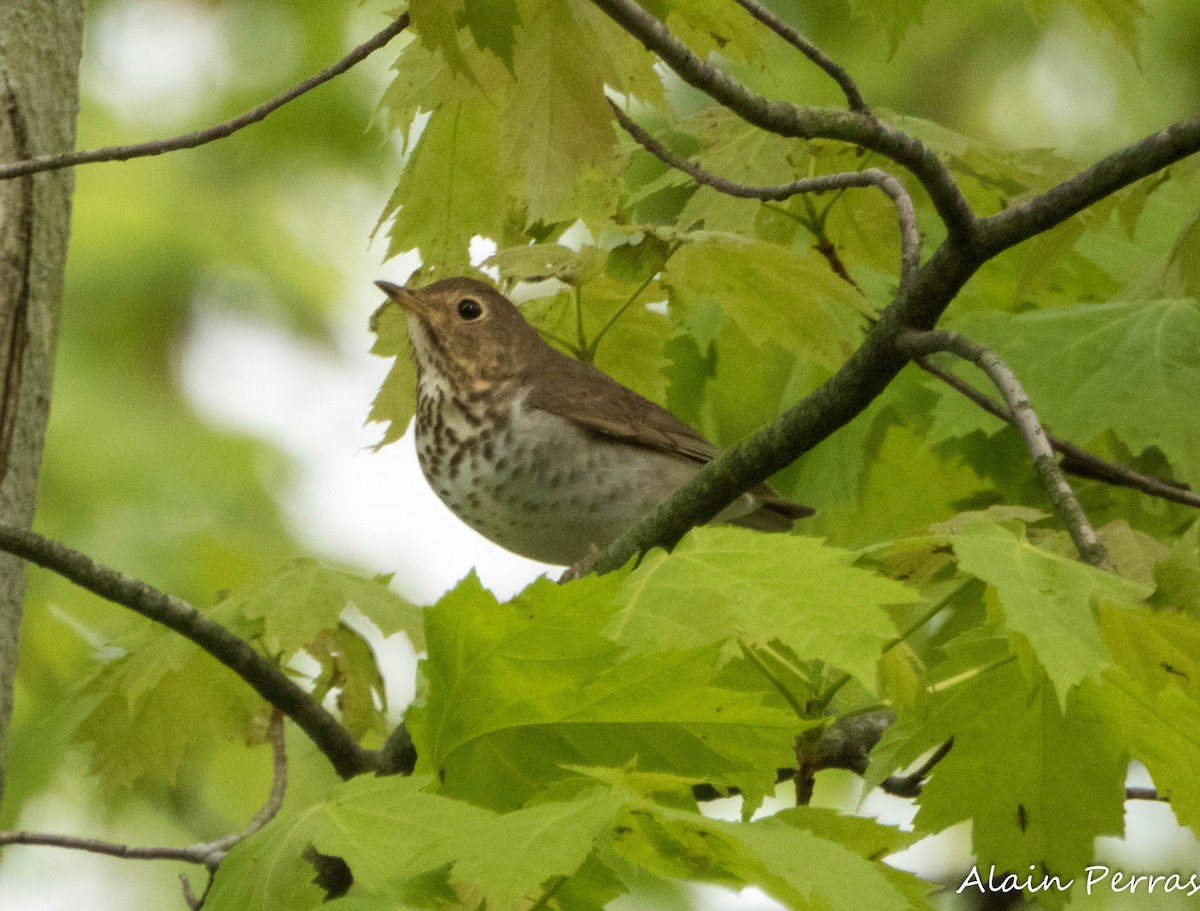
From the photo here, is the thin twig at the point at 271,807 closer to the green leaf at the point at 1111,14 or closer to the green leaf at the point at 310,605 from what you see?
the green leaf at the point at 310,605

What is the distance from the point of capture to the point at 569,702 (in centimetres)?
172

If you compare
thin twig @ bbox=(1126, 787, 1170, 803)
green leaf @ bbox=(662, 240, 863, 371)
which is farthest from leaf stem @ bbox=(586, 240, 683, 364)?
thin twig @ bbox=(1126, 787, 1170, 803)

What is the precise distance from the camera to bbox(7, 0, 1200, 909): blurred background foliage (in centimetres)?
668

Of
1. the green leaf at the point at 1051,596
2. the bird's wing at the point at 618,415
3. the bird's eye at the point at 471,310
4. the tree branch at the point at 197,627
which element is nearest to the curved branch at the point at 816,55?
the green leaf at the point at 1051,596

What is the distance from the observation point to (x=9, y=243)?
2.68 m

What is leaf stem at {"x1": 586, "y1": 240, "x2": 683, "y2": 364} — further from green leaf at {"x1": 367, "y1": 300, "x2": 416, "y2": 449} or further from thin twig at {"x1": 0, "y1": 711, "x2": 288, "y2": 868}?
Answer: thin twig at {"x1": 0, "y1": 711, "x2": 288, "y2": 868}

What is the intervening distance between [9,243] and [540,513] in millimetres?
1664

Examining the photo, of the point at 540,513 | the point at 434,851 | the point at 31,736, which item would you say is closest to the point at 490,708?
the point at 434,851

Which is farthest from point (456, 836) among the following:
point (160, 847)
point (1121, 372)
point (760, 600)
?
point (1121, 372)

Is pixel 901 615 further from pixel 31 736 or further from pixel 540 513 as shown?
pixel 31 736

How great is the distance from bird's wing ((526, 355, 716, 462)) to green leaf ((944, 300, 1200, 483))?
1.18 meters

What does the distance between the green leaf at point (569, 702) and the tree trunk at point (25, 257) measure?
4.06ft

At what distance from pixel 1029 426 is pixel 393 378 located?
1.84 m

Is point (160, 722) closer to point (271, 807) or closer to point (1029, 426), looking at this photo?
point (271, 807)
